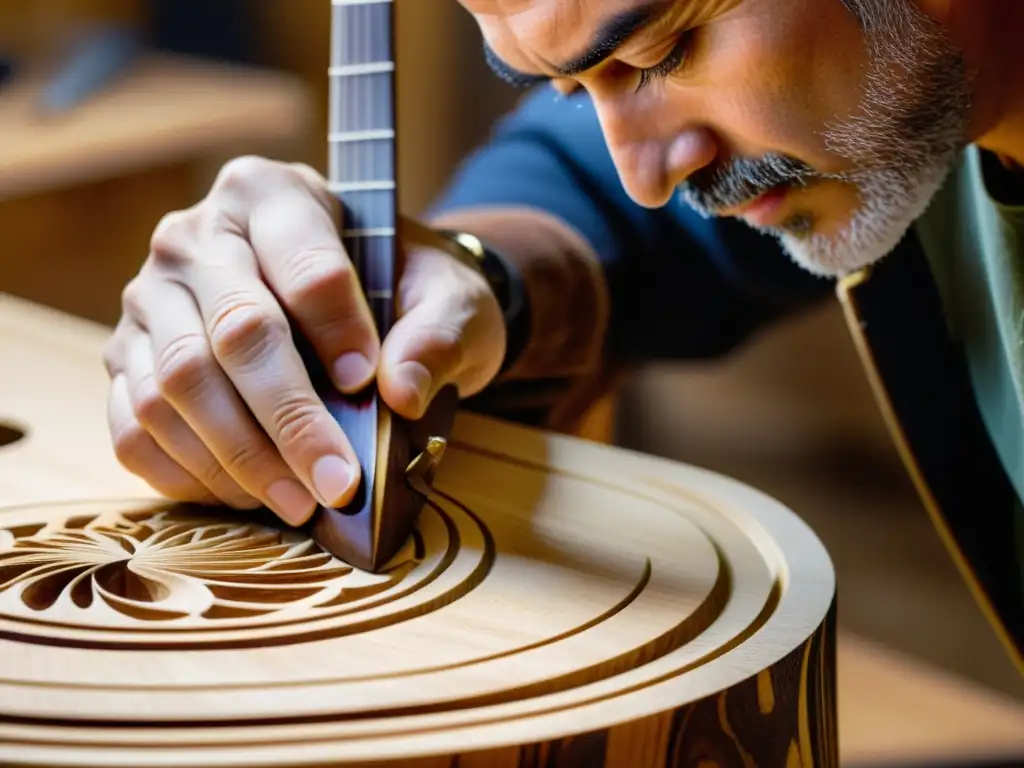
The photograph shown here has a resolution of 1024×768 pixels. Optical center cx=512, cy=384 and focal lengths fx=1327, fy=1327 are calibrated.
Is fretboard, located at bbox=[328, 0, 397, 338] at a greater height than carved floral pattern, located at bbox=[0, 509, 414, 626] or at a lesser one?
greater

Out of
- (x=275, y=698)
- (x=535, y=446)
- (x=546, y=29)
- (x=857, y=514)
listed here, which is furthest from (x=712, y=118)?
(x=857, y=514)

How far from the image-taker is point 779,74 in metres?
0.82

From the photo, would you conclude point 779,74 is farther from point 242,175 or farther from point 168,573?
point 168,573

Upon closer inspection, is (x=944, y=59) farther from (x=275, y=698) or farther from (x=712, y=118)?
(x=275, y=698)

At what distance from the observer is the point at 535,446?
0.95 meters

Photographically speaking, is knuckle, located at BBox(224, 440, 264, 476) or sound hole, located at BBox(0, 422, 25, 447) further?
sound hole, located at BBox(0, 422, 25, 447)

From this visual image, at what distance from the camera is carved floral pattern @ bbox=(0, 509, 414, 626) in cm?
68

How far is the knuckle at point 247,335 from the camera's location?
0.78 m

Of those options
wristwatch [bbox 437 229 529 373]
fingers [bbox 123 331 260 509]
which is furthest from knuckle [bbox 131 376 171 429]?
wristwatch [bbox 437 229 529 373]

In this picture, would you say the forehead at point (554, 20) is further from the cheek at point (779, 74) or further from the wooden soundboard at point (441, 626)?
the wooden soundboard at point (441, 626)

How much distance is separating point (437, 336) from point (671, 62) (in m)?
0.22

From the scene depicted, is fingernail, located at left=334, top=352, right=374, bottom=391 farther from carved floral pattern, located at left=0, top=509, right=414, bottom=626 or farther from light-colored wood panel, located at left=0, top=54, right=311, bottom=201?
light-colored wood panel, located at left=0, top=54, right=311, bottom=201

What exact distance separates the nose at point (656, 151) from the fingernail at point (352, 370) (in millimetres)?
217

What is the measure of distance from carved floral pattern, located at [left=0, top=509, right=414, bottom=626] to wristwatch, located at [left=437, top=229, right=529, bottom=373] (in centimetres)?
31
